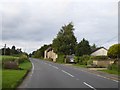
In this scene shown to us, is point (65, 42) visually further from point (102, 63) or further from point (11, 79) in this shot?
point (11, 79)

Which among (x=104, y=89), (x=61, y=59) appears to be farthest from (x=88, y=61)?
(x=104, y=89)

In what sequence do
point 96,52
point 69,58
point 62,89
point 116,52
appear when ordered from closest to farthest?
point 62,89 → point 116,52 → point 69,58 → point 96,52

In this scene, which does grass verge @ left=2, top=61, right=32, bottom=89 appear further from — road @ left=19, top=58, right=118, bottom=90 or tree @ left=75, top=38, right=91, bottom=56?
tree @ left=75, top=38, right=91, bottom=56

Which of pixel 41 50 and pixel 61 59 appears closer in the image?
pixel 61 59

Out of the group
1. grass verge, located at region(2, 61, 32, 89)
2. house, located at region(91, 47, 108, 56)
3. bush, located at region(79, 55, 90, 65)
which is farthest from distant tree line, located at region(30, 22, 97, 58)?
grass verge, located at region(2, 61, 32, 89)

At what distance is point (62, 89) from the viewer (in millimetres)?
16328

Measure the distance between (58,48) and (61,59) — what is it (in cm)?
524

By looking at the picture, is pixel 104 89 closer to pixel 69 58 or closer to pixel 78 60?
pixel 78 60

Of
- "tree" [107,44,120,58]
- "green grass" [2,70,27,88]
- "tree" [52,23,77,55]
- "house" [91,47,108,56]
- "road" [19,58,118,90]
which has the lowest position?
"road" [19,58,118,90]

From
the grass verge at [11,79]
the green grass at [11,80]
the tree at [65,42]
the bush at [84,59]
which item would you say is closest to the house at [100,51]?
the tree at [65,42]

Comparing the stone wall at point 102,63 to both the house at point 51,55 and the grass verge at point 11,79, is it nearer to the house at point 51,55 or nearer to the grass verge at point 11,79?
the grass verge at point 11,79

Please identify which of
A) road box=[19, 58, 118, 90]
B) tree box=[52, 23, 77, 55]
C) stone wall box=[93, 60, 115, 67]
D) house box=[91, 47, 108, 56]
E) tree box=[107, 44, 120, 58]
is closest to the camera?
road box=[19, 58, 118, 90]

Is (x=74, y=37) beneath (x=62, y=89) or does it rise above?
above

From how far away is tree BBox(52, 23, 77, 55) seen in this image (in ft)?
326
